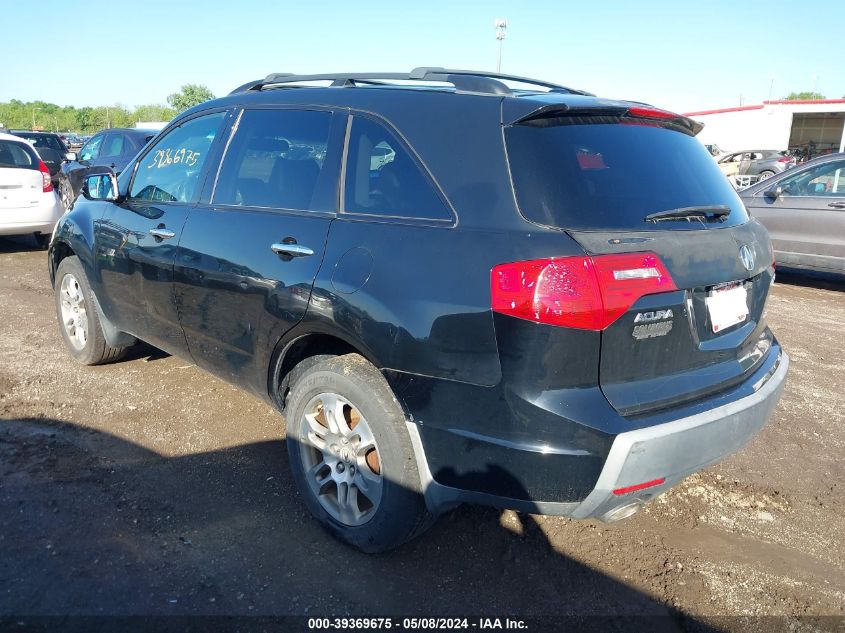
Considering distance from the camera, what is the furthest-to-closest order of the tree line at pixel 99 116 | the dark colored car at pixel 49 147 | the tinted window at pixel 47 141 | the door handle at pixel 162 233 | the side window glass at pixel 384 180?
the tree line at pixel 99 116, the tinted window at pixel 47 141, the dark colored car at pixel 49 147, the door handle at pixel 162 233, the side window glass at pixel 384 180

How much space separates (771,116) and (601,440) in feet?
134

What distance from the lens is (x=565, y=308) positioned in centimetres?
224

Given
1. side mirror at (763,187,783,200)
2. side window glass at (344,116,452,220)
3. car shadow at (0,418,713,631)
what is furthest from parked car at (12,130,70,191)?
side window glass at (344,116,452,220)

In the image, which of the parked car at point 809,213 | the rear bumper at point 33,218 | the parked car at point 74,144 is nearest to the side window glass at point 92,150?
the rear bumper at point 33,218

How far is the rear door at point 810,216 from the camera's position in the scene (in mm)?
8008

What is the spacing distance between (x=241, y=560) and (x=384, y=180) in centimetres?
171

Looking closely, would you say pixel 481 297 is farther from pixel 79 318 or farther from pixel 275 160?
pixel 79 318

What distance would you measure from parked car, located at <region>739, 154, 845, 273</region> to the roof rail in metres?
5.89

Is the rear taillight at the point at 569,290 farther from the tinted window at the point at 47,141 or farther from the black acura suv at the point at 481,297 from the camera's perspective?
the tinted window at the point at 47,141

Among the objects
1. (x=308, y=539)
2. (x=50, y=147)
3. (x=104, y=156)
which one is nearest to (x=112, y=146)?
(x=104, y=156)

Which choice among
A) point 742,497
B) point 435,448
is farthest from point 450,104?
point 742,497

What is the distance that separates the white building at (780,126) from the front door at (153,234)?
35728 millimetres

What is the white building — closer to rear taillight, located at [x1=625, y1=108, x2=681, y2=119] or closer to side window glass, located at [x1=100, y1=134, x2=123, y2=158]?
side window glass, located at [x1=100, y1=134, x2=123, y2=158]

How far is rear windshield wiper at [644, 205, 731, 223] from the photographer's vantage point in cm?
256
